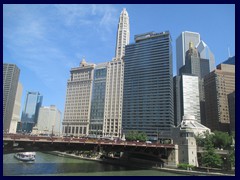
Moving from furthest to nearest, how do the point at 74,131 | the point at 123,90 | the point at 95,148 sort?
the point at 74,131
the point at 123,90
the point at 95,148

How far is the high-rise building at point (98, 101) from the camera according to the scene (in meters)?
181

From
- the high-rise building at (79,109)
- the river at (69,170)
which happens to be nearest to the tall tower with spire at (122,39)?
Answer: the high-rise building at (79,109)

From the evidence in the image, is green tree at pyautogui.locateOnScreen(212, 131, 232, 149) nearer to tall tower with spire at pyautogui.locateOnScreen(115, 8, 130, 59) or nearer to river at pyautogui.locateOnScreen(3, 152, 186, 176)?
river at pyautogui.locateOnScreen(3, 152, 186, 176)

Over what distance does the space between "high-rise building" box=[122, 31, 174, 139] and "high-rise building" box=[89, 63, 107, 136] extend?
19.7 meters

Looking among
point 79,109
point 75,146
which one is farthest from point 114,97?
point 75,146

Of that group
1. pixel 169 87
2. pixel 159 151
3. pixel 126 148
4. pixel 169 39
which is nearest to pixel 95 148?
pixel 126 148

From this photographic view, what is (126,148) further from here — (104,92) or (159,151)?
(104,92)

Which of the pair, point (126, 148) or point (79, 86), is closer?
point (126, 148)

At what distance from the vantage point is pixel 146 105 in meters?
164

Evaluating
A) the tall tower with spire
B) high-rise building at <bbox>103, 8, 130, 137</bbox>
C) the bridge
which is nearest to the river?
the bridge

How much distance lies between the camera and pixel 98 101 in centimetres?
18612

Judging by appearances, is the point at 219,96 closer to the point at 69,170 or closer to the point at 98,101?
the point at 98,101

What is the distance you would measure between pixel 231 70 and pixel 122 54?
267 feet

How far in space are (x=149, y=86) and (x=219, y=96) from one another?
47.4 m
